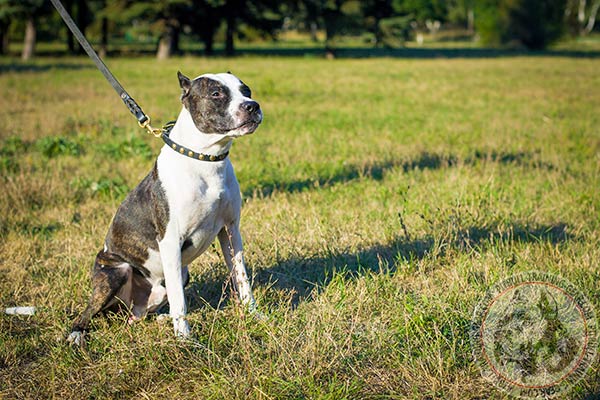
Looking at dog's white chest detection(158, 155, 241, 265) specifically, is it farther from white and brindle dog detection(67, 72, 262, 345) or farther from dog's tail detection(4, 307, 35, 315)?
dog's tail detection(4, 307, 35, 315)

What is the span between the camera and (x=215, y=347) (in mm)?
3506

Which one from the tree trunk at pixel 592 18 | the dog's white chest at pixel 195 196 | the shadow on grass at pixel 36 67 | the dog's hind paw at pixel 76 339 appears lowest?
the shadow on grass at pixel 36 67

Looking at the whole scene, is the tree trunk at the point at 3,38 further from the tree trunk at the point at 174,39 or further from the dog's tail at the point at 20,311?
the dog's tail at the point at 20,311

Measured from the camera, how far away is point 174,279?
12.1ft

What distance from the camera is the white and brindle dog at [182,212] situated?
3605mm

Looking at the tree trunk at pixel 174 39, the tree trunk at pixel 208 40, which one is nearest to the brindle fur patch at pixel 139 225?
the tree trunk at pixel 174 39

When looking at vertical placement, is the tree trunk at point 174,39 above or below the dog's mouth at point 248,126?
below

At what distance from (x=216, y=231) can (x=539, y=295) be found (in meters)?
1.99

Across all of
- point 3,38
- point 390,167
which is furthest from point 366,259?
point 3,38

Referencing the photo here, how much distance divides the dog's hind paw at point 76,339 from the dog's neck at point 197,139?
123 centimetres

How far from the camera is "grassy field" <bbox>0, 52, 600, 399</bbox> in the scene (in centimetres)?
327

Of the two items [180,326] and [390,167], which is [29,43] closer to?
[390,167]

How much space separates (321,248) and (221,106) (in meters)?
1.98

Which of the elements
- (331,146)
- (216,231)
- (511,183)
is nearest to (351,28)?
(331,146)
